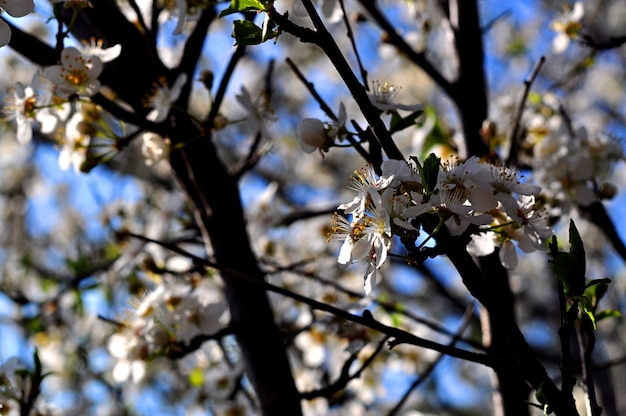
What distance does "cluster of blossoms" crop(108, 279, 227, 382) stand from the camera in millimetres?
1539

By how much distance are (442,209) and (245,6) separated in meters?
0.40

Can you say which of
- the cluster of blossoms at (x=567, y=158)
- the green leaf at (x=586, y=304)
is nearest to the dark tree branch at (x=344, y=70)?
the green leaf at (x=586, y=304)

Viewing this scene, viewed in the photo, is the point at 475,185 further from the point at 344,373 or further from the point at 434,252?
the point at 344,373

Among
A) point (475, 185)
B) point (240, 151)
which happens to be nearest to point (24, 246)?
point (240, 151)

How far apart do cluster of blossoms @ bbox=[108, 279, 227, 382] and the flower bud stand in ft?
2.00

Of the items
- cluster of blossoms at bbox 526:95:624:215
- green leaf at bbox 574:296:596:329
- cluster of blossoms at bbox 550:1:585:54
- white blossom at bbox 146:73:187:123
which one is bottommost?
green leaf at bbox 574:296:596:329

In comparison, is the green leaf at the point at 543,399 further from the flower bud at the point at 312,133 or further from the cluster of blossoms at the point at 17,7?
the cluster of blossoms at the point at 17,7

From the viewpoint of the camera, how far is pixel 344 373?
133 cm

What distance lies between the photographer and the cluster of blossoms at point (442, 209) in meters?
0.91

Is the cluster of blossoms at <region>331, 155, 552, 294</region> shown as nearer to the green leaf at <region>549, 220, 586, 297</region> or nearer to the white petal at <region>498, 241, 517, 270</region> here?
the white petal at <region>498, 241, 517, 270</region>

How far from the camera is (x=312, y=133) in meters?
1.15

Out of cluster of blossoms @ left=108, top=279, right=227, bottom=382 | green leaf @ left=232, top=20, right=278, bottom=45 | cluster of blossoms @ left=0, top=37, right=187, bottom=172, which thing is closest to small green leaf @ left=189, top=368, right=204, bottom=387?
cluster of blossoms @ left=108, top=279, right=227, bottom=382

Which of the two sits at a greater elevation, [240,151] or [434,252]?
[240,151]

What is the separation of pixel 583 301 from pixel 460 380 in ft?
20.5
